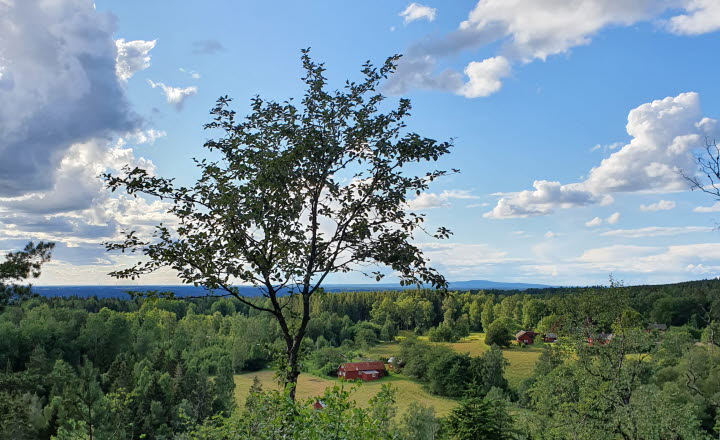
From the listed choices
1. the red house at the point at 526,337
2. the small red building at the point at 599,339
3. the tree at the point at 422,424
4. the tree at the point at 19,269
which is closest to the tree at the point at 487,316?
the red house at the point at 526,337

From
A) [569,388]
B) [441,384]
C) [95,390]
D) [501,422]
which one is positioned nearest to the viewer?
[569,388]

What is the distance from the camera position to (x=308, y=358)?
1017 cm

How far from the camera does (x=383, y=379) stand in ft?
271

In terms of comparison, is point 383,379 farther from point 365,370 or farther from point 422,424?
point 422,424

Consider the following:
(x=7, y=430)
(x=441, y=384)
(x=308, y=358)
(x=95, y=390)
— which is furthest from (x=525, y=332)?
(x=308, y=358)

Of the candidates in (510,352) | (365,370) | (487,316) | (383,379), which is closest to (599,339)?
(383,379)

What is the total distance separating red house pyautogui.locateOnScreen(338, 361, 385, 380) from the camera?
82.9 metres

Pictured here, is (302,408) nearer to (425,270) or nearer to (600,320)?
(425,270)

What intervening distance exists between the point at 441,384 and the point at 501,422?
165ft

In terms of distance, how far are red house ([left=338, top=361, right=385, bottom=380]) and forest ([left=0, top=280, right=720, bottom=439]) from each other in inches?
158

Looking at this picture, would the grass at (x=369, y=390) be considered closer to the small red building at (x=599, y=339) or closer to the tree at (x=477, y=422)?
the tree at (x=477, y=422)

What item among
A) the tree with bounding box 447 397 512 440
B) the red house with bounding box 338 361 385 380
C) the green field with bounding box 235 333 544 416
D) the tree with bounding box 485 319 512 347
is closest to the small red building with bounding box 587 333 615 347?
the tree with bounding box 447 397 512 440

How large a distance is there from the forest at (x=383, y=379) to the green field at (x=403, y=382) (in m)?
1.85

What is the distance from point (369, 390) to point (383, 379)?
355 inches
